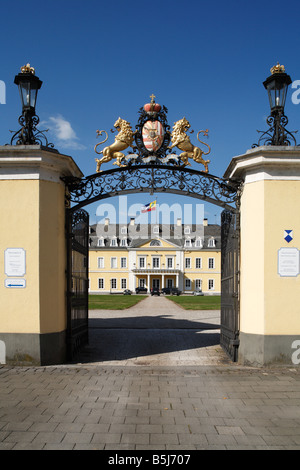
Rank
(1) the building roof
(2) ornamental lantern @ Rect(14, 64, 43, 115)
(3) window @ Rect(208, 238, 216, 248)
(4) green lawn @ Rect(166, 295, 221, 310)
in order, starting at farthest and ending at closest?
(3) window @ Rect(208, 238, 216, 248), (1) the building roof, (4) green lawn @ Rect(166, 295, 221, 310), (2) ornamental lantern @ Rect(14, 64, 43, 115)

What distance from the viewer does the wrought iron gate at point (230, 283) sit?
8.27 meters

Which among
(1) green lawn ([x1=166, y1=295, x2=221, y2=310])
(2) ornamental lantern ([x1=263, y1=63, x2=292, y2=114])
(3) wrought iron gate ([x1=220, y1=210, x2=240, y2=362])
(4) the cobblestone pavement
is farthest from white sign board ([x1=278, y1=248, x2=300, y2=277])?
(1) green lawn ([x1=166, y1=295, x2=221, y2=310])

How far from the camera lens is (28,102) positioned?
812cm

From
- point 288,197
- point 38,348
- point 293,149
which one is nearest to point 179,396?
point 38,348

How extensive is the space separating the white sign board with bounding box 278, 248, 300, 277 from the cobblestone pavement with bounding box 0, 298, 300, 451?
1794mm

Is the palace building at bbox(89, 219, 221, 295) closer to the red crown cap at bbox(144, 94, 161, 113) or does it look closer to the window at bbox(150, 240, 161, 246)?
the window at bbox(150, 240, 161, 246)

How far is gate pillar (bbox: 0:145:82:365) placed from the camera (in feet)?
25.1

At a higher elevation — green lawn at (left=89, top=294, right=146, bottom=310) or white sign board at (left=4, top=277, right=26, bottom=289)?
white sign board at (left=4, top=277, right=26, bottom=289)

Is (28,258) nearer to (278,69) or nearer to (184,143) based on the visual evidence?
(184,143)

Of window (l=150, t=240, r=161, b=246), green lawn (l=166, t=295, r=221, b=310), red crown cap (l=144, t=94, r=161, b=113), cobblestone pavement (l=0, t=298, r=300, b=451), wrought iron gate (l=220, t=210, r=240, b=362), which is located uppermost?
red crown cap (l=144, t=94, r=161, b=113)

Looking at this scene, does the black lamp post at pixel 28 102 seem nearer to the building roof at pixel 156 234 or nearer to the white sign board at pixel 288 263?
the white sign board at pixel 288 263

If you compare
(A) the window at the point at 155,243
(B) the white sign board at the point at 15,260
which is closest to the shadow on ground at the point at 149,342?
(B) the white sign board at the point at 15,260

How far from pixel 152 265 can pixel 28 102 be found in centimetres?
5607

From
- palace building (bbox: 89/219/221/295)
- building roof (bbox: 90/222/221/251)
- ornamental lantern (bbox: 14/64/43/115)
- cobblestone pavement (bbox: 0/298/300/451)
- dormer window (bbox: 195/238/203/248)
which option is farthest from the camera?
dormer window (bbox: 195/238/203/248)
